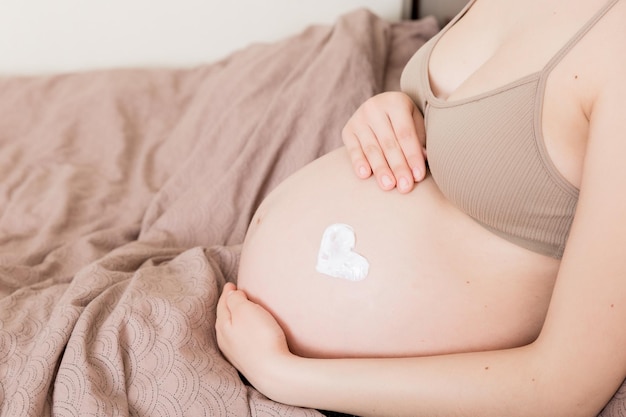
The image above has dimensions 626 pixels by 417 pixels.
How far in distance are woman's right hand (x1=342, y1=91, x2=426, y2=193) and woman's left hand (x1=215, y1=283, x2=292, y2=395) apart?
0.25 metres

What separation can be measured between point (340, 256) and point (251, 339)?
17 centimetres

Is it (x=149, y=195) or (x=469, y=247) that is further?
(x=149, y=195)

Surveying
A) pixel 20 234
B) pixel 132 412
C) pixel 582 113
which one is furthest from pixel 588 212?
pixel 20 234

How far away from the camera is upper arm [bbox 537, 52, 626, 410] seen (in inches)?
25.0

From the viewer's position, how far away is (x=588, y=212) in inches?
25.7

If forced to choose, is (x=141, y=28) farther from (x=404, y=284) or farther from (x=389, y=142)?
(x=404, y=284)

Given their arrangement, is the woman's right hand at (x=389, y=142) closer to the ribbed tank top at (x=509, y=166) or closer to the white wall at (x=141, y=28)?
the ribbed tank top at (x=509, y=166)

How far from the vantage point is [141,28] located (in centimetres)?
191

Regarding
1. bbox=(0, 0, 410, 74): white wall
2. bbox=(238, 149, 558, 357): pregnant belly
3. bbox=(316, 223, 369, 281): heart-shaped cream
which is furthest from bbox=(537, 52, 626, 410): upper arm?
bbox=(0, 0, 410, 74): white wall

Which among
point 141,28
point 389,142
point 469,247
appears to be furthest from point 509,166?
point 141,28

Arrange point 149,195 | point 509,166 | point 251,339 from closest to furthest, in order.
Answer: point 509,166 → point 251,339 → point 149,195

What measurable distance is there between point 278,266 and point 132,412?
0.28 metres

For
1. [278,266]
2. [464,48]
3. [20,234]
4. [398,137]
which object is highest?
[464,48]

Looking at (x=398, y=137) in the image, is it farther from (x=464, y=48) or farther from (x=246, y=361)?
(x=246, y=361)
